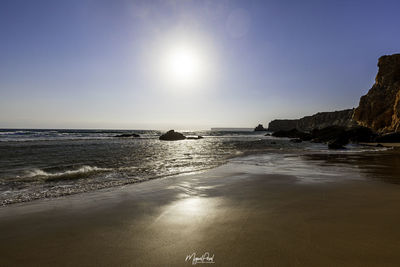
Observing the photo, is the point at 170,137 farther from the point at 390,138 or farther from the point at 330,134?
the point at 390,138

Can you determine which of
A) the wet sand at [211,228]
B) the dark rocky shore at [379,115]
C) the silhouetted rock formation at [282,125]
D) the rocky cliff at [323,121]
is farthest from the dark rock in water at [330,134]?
the silhouetted rock formation at [282,125]

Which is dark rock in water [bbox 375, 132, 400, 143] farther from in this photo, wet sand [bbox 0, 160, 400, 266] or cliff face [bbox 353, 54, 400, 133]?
wet sand [bbox 0, 160, 400, 266]

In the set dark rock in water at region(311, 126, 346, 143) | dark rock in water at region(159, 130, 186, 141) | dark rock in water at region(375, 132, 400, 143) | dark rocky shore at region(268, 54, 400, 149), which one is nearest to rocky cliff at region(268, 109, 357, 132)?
dark rocky shore at region(268, 54, 400, 149)

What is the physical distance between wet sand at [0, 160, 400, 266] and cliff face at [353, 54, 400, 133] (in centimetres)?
4080

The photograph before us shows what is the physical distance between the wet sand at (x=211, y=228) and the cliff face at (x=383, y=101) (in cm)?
4080

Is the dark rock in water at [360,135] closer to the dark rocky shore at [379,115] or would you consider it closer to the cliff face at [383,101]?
the dark rocky shore at [379,115]

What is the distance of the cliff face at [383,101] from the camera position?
36.2 m

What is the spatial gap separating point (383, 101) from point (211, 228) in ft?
164

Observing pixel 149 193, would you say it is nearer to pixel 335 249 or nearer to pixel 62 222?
pixel 62 222

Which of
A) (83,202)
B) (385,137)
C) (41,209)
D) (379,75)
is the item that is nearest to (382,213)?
(83,202)

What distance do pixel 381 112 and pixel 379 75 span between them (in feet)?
35.7

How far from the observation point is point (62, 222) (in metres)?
3.88

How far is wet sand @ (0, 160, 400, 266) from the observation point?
2.62 meters

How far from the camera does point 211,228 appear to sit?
344cm
